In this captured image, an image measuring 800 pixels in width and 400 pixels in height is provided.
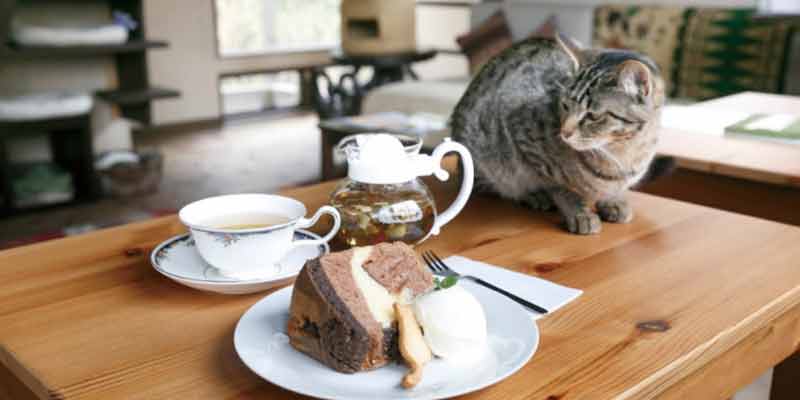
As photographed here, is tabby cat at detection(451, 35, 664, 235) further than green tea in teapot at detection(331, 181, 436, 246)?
Yes

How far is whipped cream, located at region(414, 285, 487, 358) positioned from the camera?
0.61 m

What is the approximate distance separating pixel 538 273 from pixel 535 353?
215 millimetres

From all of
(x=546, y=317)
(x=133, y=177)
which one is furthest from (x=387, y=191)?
(x=133, y=177)

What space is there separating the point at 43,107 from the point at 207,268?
2802 mm

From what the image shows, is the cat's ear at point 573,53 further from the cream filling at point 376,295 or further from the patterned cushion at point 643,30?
the patterned cushion at point 643,30

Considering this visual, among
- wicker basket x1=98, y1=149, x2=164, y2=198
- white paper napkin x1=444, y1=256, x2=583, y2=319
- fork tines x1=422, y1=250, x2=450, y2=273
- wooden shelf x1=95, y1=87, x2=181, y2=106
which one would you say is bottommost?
wicker basket x1=98, y1=149, x2=164, y2=198

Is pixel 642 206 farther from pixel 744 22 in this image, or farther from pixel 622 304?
pixel 744 22

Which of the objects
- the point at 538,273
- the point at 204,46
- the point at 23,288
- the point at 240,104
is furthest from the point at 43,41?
the point at 538,273

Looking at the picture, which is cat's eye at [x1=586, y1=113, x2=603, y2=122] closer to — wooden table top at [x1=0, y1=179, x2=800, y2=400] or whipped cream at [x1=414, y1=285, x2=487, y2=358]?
wooden table top at [x1=0, y1=179, x2=800, y2=400]

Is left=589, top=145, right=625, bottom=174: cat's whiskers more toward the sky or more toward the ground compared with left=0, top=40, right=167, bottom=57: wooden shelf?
more toward the ground

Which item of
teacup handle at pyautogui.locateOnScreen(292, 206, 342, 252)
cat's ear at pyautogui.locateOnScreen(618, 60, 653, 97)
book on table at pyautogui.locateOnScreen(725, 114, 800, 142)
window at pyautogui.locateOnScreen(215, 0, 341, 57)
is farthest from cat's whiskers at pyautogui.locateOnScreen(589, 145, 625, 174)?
window at pyautogui.locateOnScreen(215, 0, 341, 57)

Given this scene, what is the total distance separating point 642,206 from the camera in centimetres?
113

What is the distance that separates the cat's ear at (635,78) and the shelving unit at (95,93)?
292 cm

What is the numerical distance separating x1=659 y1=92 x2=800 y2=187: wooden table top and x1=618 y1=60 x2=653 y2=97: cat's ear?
51 centimetres
